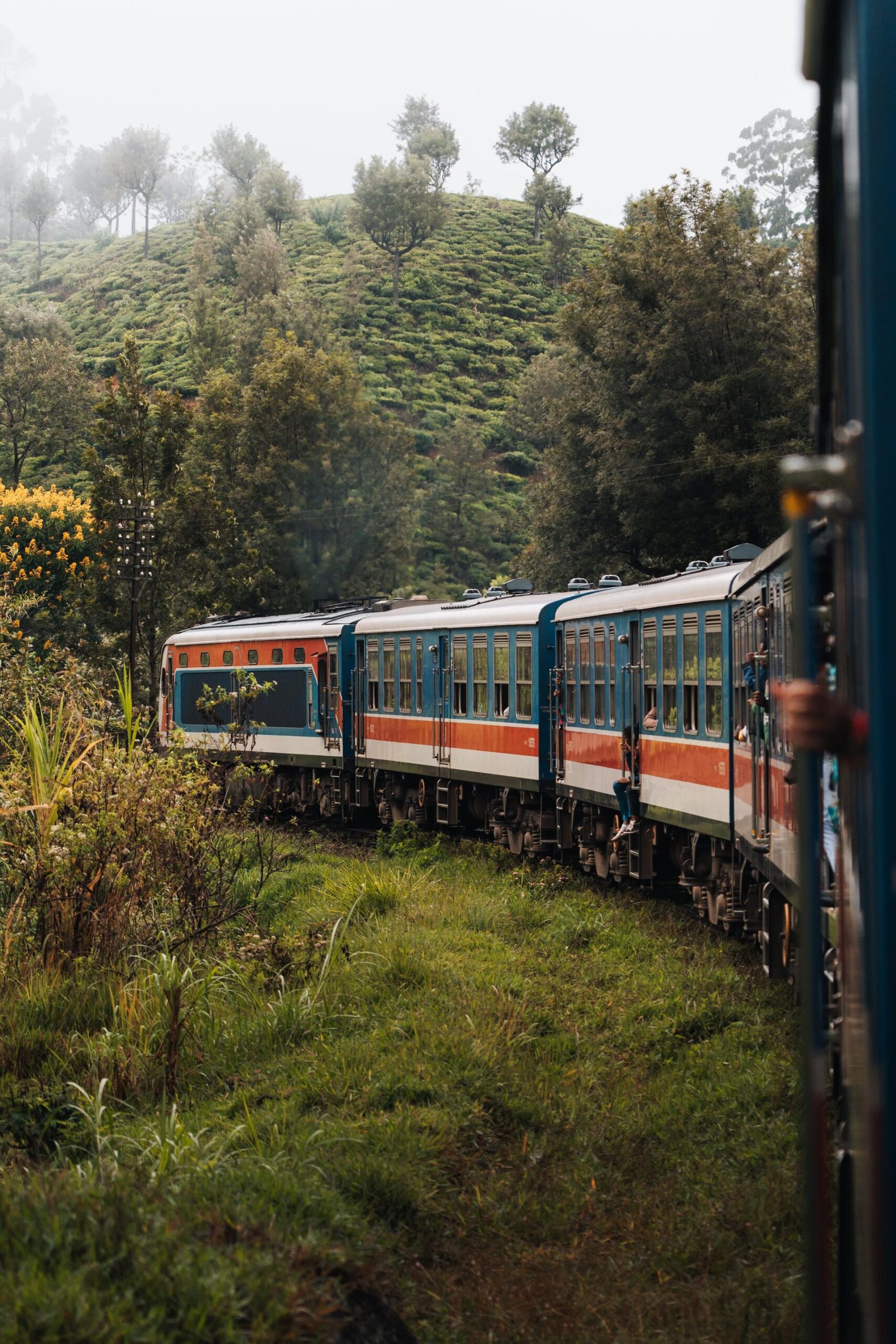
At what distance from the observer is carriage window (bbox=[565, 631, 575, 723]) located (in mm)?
17375

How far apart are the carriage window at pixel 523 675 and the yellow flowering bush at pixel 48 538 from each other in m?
21.2

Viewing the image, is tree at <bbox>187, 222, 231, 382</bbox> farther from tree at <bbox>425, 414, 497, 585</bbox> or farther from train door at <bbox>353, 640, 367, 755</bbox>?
train door at <bbox>353, 640, 367, 755</bbox>

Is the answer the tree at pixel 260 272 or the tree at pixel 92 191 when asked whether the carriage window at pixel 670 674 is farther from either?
the tree at pixel 92 191

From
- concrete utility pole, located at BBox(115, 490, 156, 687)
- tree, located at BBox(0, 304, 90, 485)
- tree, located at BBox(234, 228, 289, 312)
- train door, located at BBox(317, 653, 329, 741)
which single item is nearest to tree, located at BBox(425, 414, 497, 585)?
tree, located at BBox(0, 304, 90, 485)

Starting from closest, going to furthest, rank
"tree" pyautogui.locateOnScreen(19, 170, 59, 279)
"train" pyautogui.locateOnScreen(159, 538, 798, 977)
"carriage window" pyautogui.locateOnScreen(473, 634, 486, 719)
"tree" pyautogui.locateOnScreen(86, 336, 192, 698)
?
1. "train" pyautogui.locateOnScreen(159, 538, 798, 977)
2. "carriage window" pyautogui.locateOnScreen(473, 634, 486, 719)
3. "tree" pyautogui.locateOnScreen(86, 336, 192, 698)
4. "tree" pyautogui.locateOnScreen(19, 170, 59, 279)

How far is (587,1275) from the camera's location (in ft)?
20.9

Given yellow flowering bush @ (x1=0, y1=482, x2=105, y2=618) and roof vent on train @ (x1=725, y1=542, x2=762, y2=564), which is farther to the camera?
yellow flowering bush @ (x1=0, y1=482, x2=105, y2=618)

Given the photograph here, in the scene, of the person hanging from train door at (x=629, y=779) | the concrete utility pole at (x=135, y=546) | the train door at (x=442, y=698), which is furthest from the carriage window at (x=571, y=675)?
the concrete utility pole at (x=135, y=546)

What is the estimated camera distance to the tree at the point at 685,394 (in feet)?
114

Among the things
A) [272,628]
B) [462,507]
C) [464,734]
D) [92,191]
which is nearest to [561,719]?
[464,734]

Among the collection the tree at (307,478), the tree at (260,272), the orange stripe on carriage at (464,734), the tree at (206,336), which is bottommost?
the orange stripe on carriage at (464,734)

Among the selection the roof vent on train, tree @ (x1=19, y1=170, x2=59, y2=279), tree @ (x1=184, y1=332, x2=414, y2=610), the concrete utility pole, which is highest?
tree @ (x1=19, y1=170, x2=59, y2=279)

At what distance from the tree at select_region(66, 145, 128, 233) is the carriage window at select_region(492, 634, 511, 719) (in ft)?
505

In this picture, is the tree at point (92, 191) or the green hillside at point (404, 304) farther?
the tree at point (92, 191)
